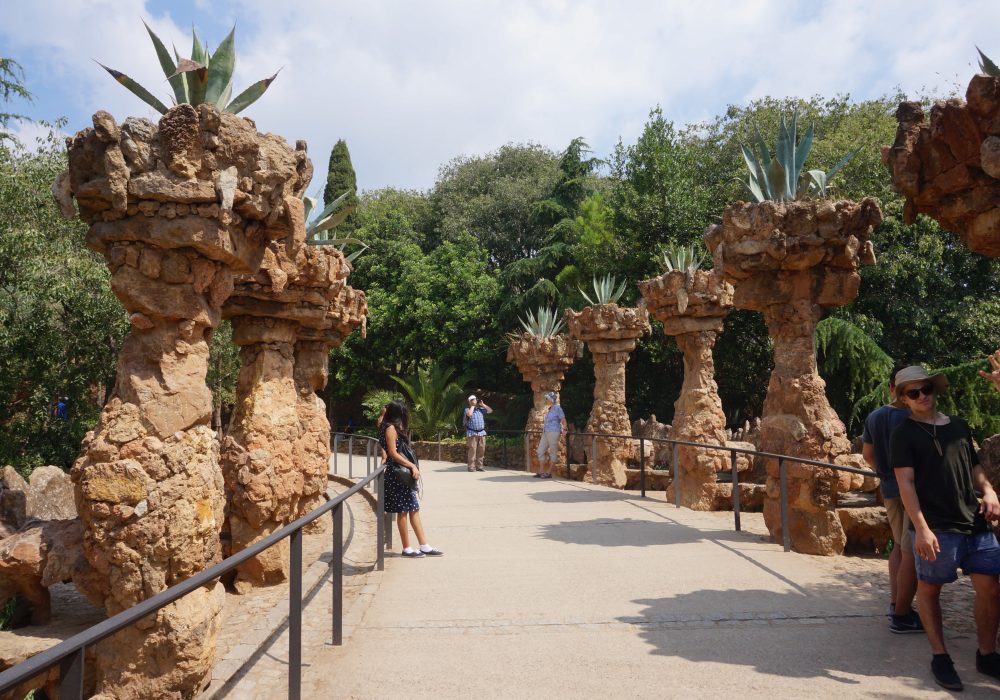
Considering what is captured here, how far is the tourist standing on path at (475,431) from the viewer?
53.3ft

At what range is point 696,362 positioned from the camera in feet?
38.8

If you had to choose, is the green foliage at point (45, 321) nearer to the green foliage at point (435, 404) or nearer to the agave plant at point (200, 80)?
the agave plant at point (200, 80)

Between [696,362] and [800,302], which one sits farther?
[696,362]

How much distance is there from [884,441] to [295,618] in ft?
12.1

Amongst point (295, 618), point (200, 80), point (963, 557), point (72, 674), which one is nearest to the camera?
point (72, 674)

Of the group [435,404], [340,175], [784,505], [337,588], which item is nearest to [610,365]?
[784,505]

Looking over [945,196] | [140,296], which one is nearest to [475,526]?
[140,296]

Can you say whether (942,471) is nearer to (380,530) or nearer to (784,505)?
(784,505)

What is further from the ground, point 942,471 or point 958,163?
point 958,163

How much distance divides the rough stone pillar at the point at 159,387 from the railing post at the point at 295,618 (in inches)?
54.2

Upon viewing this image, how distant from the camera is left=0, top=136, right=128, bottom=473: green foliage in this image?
11.6 meters

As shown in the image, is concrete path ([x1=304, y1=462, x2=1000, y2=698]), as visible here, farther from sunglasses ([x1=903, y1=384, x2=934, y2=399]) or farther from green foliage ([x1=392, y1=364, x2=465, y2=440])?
green foliage ([x1=392, y1=364, x2=465, y2=440])

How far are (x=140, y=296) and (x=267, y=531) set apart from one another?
3093 millimetres

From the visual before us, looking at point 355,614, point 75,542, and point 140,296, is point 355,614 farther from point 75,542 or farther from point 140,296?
point 140,296
